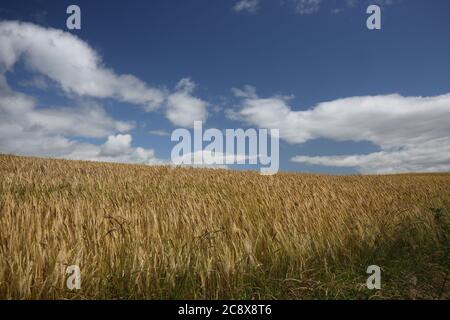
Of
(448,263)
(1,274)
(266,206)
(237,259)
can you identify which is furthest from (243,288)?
(448,263)

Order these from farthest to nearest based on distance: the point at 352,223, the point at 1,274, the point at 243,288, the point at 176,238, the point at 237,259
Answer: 1. the point at 352,223
2. the point at 176,238
3. the point at 237,259
4. the point at 243,288
5. the point at 1,274

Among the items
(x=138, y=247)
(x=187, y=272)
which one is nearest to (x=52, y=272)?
(x=138, y=247)

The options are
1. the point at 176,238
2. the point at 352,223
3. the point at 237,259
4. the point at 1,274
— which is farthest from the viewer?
the point at 352,223

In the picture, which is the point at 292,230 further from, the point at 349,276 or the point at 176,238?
the point at 176,238

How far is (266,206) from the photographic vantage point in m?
5.37

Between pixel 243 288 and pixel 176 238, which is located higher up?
pixel 176 238

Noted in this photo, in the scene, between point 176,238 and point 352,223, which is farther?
point 352,223

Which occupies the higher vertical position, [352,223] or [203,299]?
[352,223]

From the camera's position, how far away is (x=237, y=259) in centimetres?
345

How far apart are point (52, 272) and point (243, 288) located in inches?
62.5

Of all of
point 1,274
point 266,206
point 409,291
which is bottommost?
point 409,291

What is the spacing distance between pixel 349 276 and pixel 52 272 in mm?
2776

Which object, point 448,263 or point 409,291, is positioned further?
point 448,263

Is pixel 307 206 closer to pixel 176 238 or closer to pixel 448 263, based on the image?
pixel 448 263
